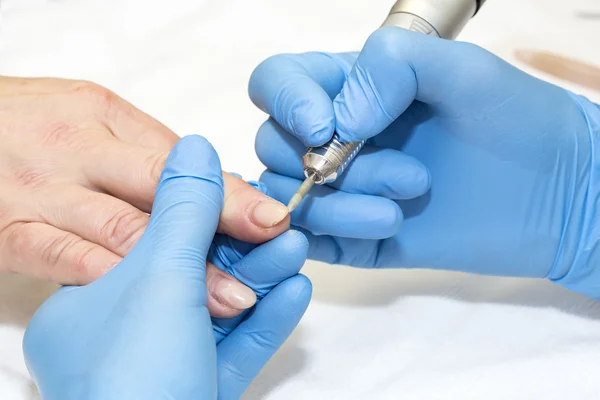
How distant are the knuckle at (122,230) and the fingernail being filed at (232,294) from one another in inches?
5.3

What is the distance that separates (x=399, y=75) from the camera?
2.70ft

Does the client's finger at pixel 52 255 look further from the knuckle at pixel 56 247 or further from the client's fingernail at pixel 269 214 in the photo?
the client's fingernail at pixel 269 214

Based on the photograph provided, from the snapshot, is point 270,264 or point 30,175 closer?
point 270,264

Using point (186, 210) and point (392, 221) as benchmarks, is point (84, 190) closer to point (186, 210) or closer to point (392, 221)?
point (186, 210)

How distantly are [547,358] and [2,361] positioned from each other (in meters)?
0.77

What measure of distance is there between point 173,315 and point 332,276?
1.42ft

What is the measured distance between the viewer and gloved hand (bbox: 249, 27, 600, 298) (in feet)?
2.75

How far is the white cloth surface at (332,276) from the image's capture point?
2.82 feet

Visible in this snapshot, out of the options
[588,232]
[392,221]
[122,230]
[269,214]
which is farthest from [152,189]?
[588,232]

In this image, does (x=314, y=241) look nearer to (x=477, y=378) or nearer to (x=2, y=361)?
(x=477, y=378)

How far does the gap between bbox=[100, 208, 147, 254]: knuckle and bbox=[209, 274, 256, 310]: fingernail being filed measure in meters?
0.14

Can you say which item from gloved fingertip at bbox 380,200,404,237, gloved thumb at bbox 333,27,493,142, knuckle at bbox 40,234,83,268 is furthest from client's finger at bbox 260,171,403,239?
knuckle at bbox 40,234,83,268

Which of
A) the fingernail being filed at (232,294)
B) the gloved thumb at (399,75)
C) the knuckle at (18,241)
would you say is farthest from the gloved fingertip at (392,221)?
the knuckle at (18,241)

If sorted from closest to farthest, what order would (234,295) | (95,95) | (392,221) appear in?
1. (234,295)
2. (392,221)
3. (95,95)
